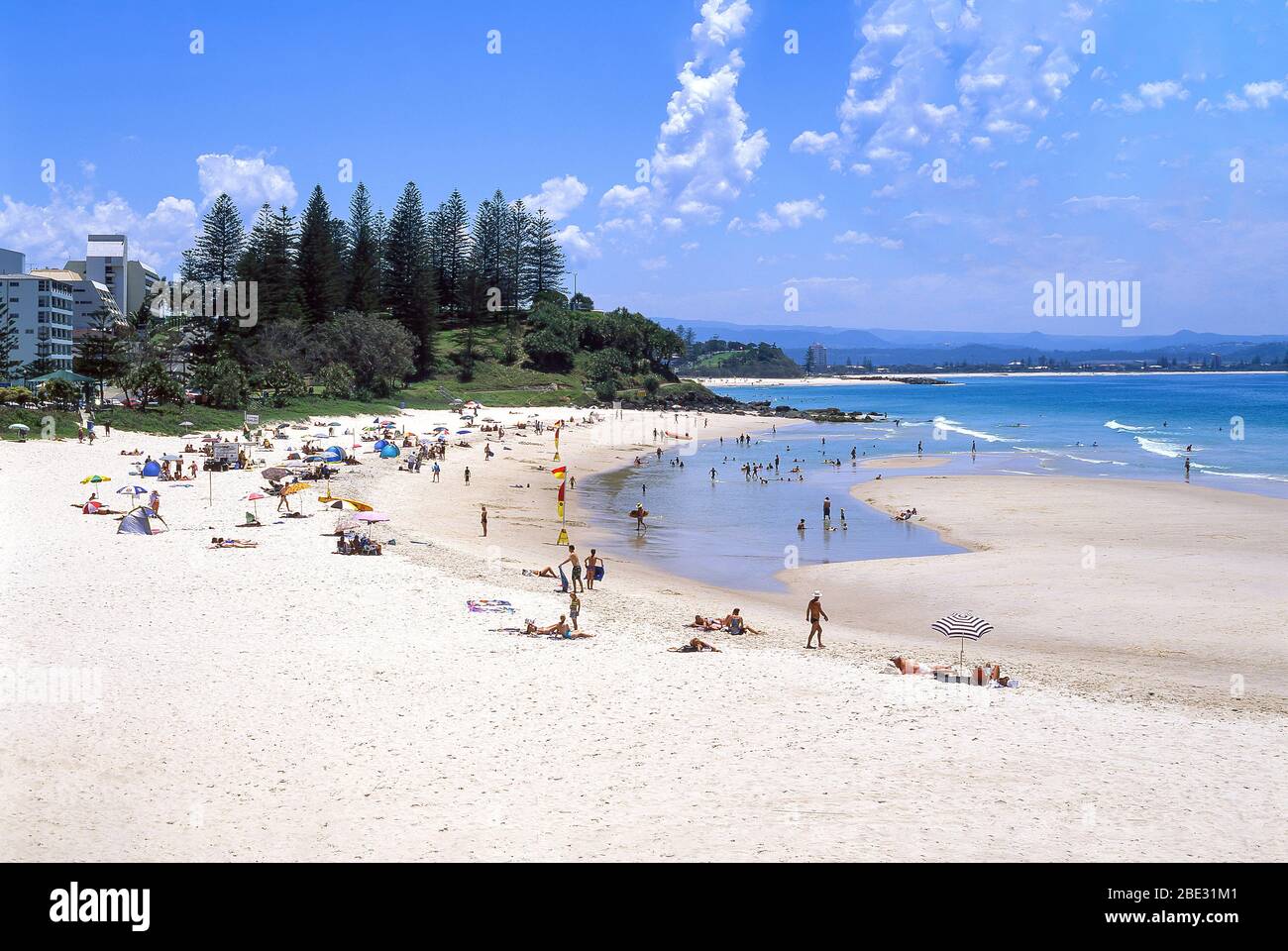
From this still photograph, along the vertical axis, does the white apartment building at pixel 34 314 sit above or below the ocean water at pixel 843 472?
above

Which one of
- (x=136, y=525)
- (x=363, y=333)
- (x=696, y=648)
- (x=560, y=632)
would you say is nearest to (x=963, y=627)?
(x=696, y=648)

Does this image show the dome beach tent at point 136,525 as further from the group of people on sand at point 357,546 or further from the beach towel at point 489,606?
the beach towel at point 489,606

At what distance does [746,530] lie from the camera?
1113 inches

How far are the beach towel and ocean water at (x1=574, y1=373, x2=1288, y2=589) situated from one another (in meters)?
6.53

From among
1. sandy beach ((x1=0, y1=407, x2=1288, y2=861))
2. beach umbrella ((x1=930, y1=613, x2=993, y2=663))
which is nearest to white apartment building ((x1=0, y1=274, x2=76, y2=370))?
sandy beach ((x1=0, y1=407, x2=1288, y2=861))

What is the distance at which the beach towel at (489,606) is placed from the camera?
15.6m

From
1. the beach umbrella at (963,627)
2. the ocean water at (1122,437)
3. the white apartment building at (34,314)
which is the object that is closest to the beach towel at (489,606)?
the beach umbrella at (963,627)

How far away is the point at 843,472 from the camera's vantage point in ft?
144

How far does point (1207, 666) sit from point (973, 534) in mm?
12344

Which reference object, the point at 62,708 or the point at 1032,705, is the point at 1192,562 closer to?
the point at 1032,705

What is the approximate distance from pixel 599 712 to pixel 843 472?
34415 millimetres

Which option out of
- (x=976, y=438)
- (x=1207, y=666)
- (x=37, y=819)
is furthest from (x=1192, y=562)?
(x=976, y=438)

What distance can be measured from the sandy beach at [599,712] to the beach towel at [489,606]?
0.79ft

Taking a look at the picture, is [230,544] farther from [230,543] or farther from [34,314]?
[34,314]
